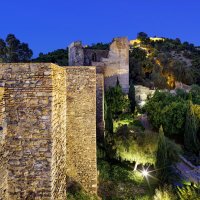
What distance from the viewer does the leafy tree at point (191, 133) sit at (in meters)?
20.8

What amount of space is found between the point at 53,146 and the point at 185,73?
38.2 metres

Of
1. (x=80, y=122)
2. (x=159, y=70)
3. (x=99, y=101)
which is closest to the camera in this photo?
(x=80, y=122)

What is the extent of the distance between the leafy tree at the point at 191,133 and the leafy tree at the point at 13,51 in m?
22.6

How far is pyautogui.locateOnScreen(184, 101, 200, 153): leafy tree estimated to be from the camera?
2081cm

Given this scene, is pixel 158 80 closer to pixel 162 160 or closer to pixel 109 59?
pixel 109 59

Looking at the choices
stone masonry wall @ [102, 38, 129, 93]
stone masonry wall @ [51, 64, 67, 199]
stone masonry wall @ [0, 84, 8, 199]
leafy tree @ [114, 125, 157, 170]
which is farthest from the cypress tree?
stone masonry wall @ [102, 38, 129, 93]

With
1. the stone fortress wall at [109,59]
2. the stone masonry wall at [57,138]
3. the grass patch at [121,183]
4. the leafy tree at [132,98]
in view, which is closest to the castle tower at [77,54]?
the stone fortress wall at [109,59]

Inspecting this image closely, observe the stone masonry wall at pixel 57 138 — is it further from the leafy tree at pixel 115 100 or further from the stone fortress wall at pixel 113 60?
the stone fortress wall at pixel 113 60

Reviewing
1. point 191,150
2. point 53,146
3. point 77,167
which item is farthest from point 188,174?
point 53,146

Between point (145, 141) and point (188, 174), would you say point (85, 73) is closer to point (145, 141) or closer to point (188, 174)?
point (145, 141)

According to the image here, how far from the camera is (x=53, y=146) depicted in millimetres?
4895

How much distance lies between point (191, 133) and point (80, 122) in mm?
14162

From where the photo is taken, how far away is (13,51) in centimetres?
3322

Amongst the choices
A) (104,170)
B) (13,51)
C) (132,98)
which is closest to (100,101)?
(104,170)
